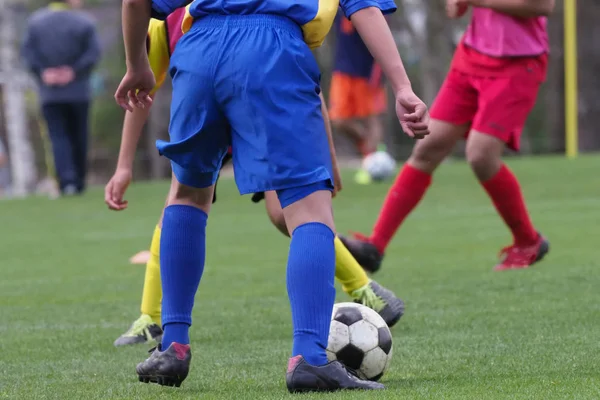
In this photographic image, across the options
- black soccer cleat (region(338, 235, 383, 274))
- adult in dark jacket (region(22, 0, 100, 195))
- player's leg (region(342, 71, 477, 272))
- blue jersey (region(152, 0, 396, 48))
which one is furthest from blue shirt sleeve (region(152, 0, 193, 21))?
adult in dark jacket (region(22, 0, 100, 195))

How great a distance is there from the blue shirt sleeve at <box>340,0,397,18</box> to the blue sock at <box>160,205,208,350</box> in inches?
30.9

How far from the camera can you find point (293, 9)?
3441 millimetres

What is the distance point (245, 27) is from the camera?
343cm

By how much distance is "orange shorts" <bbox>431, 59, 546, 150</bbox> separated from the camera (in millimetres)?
6109

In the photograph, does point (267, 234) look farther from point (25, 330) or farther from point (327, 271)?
point (327, 271)

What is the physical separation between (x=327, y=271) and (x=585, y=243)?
180 inches

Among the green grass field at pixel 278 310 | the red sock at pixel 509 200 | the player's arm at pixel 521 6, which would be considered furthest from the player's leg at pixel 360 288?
the player's arm at pixel 521 6

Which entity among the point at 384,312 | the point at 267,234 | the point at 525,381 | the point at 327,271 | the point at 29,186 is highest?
the point at 327,271

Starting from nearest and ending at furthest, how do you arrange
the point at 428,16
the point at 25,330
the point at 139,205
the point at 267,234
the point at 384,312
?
the point at 384,312 < the point at 25,330 < the point at 267,234 < the point at 139,205 < the point at 428,16

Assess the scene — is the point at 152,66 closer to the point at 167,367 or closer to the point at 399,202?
the point at 167,367

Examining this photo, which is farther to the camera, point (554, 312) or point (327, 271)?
point (554, 312)

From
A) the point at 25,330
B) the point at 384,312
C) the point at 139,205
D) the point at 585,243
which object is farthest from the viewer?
the point at 139,205

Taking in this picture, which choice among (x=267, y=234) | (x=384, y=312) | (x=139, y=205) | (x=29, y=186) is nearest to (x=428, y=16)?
(x=29, y=186)

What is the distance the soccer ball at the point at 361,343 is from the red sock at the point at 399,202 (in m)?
2.29
